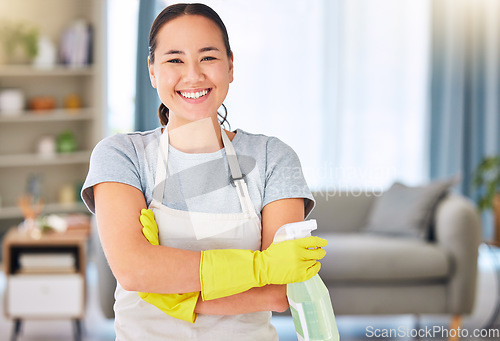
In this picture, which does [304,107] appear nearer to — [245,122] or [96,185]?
[245,122]

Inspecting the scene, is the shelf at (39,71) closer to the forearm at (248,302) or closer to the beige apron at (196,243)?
the beige apron at (196,243)

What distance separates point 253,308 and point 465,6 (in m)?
4.28

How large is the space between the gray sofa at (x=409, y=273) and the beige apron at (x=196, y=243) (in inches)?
62.7

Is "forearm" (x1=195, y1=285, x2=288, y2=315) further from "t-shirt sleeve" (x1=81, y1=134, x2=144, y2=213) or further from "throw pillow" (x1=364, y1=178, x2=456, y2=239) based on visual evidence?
"throw pillow" (x1=364, y1=178, x2=456, y2=239)

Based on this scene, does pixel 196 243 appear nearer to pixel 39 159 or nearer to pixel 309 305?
pixel 309 305

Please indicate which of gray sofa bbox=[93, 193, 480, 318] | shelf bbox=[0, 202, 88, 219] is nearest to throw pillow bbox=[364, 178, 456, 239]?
gray sofa bbox=[93, 193, 480, 318]

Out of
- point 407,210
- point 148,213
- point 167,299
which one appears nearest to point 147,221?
point 148,213

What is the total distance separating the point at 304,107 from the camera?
428 centimetres

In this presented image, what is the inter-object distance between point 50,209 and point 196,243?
11.0 feet

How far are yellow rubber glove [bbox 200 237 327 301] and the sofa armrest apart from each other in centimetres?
191

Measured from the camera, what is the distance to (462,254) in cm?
253

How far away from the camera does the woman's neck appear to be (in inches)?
37.4

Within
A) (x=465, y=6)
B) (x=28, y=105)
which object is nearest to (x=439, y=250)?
A: (x=465, y=6)

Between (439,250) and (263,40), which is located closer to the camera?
(439,250)
